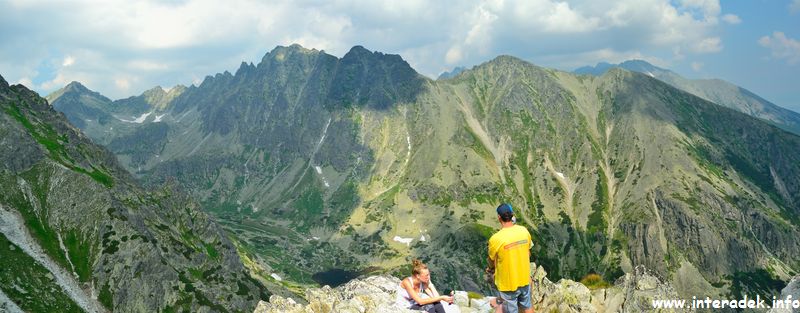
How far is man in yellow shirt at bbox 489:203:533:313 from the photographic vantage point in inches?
755

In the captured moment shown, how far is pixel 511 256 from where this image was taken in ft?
64.0

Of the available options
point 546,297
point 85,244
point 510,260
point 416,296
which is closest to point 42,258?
point 85,244

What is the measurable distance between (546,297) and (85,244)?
511ft

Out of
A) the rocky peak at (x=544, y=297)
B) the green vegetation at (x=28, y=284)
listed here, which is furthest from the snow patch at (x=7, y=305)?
the rocky peak at (x=544, y=297)

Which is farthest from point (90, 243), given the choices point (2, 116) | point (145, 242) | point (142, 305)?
point (2, 116)

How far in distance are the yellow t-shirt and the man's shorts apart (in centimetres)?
36

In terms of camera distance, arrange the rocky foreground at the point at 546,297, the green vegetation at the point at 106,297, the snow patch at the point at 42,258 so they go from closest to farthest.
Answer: the rocky foreground at the point at 546,297 < the snow patch at the point at 42,258 < the green vegetation at the point at 106,297

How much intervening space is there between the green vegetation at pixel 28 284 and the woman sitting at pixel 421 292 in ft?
444

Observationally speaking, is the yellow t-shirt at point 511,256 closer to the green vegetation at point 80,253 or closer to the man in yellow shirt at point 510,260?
the man in yellow shirt at point 510,260

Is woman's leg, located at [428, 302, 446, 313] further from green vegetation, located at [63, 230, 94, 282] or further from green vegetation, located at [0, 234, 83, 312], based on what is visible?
green vegetation, located at [63, 230, 94, 282]

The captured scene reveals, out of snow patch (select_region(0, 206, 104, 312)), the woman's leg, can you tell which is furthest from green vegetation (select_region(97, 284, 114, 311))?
the woman's leg

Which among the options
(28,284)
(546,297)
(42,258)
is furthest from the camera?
(42,258)

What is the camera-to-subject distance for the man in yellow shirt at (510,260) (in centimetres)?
1917

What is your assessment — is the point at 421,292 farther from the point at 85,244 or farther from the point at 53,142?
the point at 53,142
